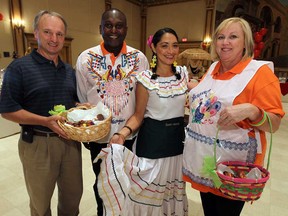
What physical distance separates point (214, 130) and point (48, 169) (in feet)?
4.05

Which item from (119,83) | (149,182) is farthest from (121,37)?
(149,182)

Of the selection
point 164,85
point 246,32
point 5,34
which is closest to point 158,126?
point 164,85

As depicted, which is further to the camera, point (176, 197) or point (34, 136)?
point (176, 197)

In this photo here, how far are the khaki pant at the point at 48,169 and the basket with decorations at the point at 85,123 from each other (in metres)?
0.27

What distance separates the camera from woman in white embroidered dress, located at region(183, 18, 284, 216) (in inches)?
44.8

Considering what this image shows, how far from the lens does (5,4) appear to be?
7.17m

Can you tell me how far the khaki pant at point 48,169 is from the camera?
1587 millimetres

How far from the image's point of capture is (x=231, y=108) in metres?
1.06

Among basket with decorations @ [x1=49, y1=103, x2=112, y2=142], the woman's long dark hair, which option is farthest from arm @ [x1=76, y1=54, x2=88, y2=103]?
the woman's long dark hair

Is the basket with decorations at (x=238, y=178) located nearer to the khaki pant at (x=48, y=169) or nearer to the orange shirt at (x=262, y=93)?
the orange shirt at (x=262, y=93)

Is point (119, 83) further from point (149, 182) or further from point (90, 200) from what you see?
point (90, 200)

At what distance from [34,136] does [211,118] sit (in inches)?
49.5

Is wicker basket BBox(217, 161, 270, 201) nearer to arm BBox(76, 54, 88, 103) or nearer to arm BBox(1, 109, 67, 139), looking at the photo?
arm BBox(1, 109, 67, 139)

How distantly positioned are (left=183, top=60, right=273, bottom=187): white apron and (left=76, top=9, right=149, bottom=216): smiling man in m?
0.60
